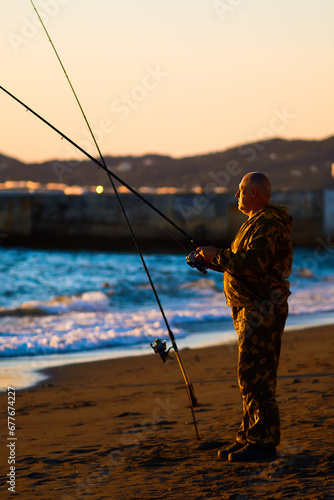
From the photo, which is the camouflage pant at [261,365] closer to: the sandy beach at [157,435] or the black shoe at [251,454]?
the black shoe at [251,454]

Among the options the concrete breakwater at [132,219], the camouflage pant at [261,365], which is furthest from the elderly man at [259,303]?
the concrete breakwater at [132,219]

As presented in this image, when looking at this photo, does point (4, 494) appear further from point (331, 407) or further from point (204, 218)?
point (204, 218)

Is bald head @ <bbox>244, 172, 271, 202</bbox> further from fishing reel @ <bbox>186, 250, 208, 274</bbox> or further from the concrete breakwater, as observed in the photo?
the concrete breakwater

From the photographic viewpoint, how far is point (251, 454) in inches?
144

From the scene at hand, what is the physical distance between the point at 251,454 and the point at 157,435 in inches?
32.8

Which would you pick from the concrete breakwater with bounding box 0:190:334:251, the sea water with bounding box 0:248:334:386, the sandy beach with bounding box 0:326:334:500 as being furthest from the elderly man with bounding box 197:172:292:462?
the concrete breakwater with bounding box 0:190:334:251

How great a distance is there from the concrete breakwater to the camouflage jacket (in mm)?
25306

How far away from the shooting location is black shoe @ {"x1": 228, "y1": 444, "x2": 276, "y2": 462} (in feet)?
12.0

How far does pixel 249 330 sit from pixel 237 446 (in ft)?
1.91

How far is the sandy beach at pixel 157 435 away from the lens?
133 inches

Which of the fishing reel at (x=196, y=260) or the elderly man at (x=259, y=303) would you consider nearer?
the elderly man at (x=259, y=303)

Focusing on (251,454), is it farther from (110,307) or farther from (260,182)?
(110,307)

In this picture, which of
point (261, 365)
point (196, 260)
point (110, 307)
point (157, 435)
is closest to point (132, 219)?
point (110, 307)

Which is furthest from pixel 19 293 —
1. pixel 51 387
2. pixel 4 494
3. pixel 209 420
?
pixel 4 494
